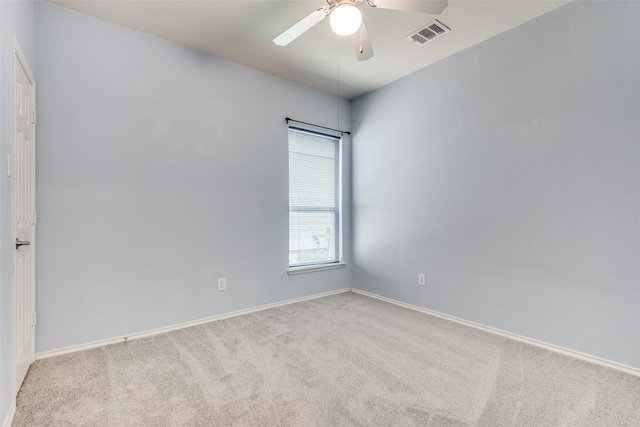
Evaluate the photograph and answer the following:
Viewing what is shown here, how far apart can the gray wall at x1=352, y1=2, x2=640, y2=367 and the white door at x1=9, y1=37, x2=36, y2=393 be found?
3.16 m

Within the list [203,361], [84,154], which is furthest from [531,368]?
[84,154]

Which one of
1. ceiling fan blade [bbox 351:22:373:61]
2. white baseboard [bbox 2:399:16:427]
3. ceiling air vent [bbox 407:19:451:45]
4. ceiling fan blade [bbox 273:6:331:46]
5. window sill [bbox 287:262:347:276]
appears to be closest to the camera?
white baseboard [bbox 2:399:16:427]

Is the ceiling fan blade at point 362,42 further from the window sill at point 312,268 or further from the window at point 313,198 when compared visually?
the window sill at point 312,268

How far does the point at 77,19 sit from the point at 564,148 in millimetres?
3845

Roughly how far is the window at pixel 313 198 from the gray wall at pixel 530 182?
0.77 metres

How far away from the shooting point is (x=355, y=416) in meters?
1.55

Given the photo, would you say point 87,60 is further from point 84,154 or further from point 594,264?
point 594,264

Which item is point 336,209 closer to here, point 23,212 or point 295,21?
point 295,21

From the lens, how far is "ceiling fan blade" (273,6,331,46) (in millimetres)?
1790

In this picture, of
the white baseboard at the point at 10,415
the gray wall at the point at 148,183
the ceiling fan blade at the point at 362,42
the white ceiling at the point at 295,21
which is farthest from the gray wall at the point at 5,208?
the ceiling fan blade at the point at 362,42

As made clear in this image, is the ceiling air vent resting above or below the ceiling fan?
above

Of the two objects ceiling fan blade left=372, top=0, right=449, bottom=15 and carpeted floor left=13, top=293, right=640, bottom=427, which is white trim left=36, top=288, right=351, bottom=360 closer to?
carpeted floor left=13, top=293, right=640, bottom=427

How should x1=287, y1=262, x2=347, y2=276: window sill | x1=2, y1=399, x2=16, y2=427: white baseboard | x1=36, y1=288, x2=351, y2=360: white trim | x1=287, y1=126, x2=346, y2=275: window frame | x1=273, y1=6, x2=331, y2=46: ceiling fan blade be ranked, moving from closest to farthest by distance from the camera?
1. x1=2, y1=399, x2=16, y2=427: white baseboard
2. x1=273, y1=6, x2=331, y2=46: ceiling fan blade
3. x1=36, y1=288, x2=351, y2=360: white trim
4. x1=287, y1=262, x2=347, y2=276: window sill
5. x1=287, y1=126, x2=346, y2=275: window frame

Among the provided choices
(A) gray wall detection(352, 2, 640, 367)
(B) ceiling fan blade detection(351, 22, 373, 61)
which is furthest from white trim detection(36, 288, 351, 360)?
(B) ceiling fan blade detection(351, 22, 373, 61)
